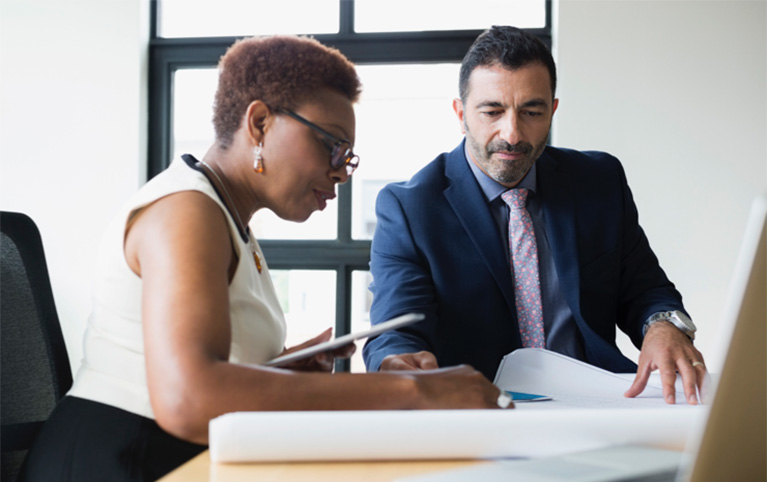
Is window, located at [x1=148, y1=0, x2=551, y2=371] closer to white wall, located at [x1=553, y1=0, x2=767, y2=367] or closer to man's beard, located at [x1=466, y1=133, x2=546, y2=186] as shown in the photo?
white wall, located at [x1=553, y1=0, x2=767, y2=367]

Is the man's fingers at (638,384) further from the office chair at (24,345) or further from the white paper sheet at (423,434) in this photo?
the office chair at (24,345)

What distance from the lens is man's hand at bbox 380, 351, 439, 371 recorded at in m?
1.24

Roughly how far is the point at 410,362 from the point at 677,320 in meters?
0.69

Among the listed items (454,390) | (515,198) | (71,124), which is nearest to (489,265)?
(515,198)

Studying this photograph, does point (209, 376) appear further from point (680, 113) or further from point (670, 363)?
point (680, 113)

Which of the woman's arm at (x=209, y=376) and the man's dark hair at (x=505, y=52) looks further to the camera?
the man's dark hair at (x=505, y=52)

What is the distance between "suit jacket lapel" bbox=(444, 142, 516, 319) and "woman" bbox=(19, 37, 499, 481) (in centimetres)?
50

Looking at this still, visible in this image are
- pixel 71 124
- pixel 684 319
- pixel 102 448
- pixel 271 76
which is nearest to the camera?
pixel 102 448

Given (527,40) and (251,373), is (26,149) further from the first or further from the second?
(251,373)

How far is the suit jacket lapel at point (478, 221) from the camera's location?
1.73 m

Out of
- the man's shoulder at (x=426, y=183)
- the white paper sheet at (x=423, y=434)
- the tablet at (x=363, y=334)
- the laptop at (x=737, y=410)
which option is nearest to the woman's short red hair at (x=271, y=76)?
the tablet at (x=363, y=334)

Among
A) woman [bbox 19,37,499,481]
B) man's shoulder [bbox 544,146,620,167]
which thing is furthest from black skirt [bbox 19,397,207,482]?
man's shoulder [bbox 544,146,620,167]

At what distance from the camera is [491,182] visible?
1.85 m

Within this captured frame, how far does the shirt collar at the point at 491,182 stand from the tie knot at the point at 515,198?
0.05 ft
